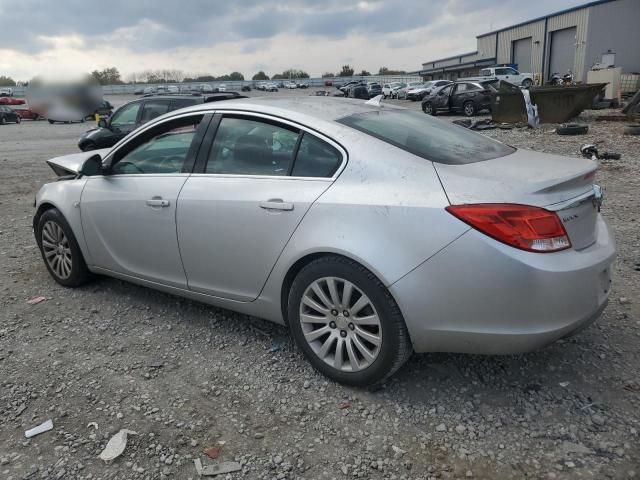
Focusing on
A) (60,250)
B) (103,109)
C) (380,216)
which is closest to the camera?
(380,216)

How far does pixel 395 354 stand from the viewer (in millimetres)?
2662

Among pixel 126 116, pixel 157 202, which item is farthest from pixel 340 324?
pixel 126 116

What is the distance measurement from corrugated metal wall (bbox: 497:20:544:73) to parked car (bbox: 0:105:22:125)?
40846 millimetres

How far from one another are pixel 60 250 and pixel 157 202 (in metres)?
1.50

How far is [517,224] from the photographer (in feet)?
7.74

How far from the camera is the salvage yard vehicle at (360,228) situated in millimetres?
2406

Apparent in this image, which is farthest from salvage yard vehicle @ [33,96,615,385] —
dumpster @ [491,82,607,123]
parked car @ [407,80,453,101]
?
parked car @ [407,80,453,101]

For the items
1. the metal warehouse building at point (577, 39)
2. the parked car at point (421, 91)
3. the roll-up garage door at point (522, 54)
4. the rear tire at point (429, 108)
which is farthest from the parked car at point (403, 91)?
the rear tire at point (429, 108)

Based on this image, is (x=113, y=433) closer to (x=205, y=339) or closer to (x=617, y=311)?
(x=205, y=339)

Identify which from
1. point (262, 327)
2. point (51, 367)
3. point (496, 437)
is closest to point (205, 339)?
point (262, 327)

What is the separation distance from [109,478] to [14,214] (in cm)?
641

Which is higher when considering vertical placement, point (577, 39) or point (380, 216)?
point (577, 39)

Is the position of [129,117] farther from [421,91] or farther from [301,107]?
[421,91]

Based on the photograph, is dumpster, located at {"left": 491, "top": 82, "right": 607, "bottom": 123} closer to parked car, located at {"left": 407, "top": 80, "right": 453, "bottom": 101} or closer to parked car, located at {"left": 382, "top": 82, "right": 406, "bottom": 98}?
parked car, located at {"left": 407, "top": 80, "right": 453, "bottom": 101}
